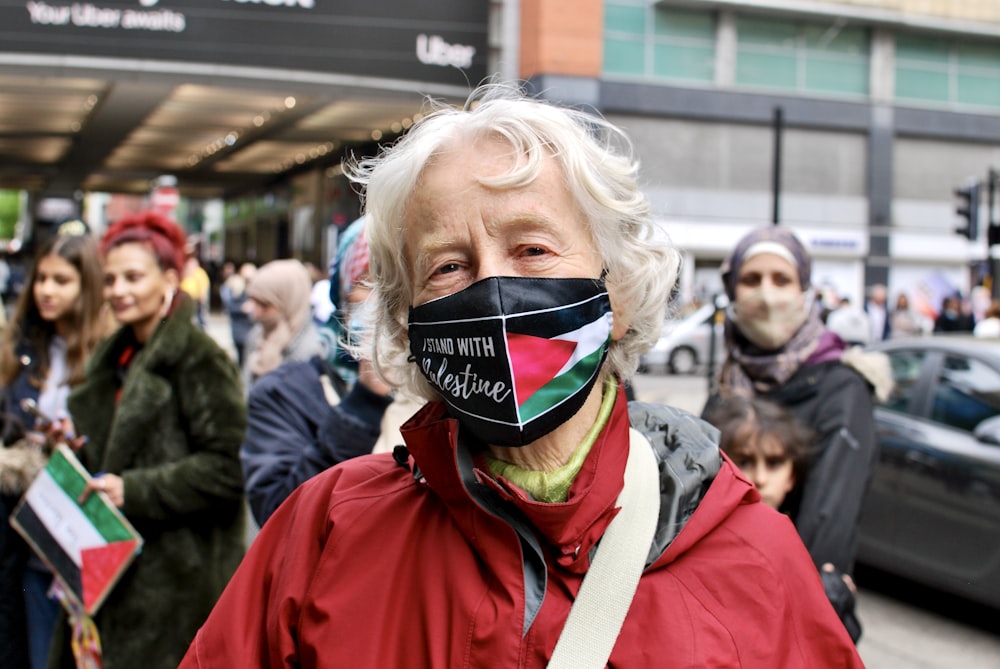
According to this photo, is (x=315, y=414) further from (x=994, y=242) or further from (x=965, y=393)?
(x=994, y=242)

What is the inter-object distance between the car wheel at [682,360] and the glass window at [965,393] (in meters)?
15.5

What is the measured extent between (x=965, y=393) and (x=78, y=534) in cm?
506

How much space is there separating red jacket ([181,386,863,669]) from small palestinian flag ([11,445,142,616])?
1740 mm

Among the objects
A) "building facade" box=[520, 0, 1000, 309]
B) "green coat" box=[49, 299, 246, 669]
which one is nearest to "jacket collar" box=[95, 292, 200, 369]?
"green coat" box=[49, 299, 246, 669]

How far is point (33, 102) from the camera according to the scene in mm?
23000

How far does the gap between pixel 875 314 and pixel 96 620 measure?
58.0ft

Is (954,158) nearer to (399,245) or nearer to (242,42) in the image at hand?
(242,42)

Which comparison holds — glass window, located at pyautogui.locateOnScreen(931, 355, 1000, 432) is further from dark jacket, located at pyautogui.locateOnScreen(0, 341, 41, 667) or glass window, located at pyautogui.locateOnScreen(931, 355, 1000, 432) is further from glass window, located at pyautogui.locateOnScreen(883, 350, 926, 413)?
dark jacket, located at pyautogui.locateOnScreen(0, 341, 41, 667)

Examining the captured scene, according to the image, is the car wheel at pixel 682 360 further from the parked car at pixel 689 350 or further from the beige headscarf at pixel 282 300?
the beige headscarf at pixel 282 300

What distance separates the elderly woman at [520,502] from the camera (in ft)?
4.65

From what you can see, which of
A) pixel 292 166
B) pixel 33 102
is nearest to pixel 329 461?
pixel 33 102

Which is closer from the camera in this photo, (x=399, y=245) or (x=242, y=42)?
(x=399, y=245)

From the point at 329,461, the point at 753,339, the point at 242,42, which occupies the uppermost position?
the point at 242,42

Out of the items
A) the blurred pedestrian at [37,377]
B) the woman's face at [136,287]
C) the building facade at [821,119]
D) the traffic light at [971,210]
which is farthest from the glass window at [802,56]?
the woman's face at [136,287]
